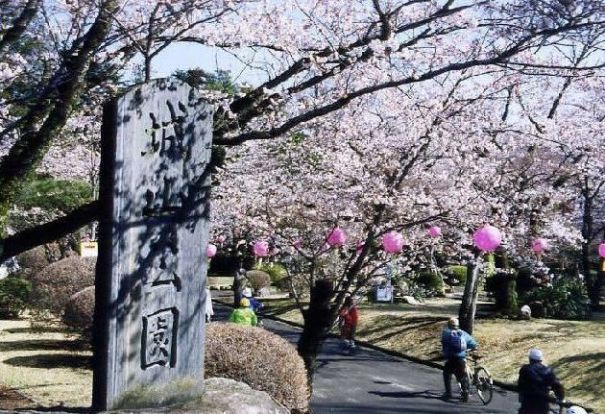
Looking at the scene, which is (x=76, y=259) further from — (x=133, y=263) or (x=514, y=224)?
(x=133, y=263)

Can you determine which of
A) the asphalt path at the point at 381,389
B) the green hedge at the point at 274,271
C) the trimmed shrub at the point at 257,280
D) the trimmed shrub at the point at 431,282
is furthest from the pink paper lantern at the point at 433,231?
the green hedge at the point at 274,271

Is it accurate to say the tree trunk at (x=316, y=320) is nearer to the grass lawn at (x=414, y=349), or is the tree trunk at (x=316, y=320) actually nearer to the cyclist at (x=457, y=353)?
the grass lawn at (x=414, y=349)

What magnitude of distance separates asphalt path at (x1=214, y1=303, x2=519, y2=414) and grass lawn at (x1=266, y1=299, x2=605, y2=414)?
1.08 meters

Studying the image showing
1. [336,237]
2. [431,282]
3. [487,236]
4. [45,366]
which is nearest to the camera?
[487,236]

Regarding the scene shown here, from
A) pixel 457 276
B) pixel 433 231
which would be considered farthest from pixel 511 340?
pixel 457 276

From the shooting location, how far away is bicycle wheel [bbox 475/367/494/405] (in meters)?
13.4

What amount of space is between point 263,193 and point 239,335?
3.23m

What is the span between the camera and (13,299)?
21.4 metres

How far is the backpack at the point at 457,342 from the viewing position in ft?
43.7

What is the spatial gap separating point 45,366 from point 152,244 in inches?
392

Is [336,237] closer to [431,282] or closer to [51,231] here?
[51,231]

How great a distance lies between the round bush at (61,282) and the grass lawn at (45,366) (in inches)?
32.2

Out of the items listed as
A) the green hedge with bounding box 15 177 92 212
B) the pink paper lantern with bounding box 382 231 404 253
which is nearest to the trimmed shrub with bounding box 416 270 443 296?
the green hedge with bounding box 15 177 92 212

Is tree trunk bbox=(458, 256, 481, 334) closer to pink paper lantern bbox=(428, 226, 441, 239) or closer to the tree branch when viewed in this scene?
pink paper lantern bbox=(428, 226, 441, 239)
